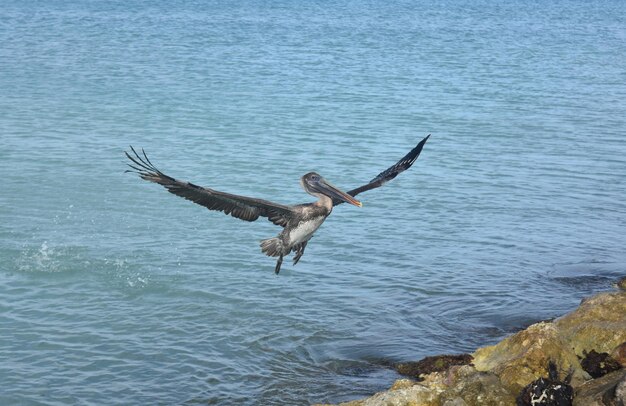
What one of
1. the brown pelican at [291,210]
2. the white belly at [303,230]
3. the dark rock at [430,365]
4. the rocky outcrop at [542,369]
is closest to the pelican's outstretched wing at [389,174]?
the brown pelican at [291,210]

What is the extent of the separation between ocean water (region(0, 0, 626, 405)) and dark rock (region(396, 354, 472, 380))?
426 mm

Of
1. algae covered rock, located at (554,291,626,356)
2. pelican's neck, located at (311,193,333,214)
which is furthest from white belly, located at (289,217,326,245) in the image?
algae covered rock, located at (554,291,626,356)

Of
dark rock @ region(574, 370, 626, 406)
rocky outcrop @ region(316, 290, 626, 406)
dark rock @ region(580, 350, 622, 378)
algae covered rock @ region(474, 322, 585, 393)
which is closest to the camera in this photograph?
dark rock @ region(574, 370, 626, 406)

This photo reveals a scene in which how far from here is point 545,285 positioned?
674 inches

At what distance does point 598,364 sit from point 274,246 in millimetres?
4350

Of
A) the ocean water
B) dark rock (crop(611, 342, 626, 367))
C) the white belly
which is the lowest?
the ocean water

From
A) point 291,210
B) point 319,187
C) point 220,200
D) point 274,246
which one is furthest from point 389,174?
point 220,200

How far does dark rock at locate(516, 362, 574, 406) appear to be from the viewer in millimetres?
9477

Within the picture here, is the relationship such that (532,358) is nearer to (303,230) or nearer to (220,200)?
(303,230)

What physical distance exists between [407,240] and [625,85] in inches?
1053

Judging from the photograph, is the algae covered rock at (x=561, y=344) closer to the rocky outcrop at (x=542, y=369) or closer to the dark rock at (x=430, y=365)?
the rocky outcrop at (x=542, y=369)

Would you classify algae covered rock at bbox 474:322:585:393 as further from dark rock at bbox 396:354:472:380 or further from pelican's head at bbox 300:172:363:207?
pelican's head at bbox 300:172:363:207

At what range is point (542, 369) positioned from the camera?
33.6 ft

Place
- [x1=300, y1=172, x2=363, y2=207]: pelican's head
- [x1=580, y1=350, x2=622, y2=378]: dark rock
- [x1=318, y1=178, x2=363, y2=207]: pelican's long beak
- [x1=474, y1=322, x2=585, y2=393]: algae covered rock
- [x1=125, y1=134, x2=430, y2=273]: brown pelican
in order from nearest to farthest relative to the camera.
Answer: [x1=474, y1=322, x2=585, y2=393]: algae covered rock, [x1=580, y1=350, x2=622, y2=378]: dark rock, [x1=125, y1=134, x2=430, y2=273]: brown pelican, [x1=318, y1=178, x2=363, y2=207]: pelican's long beak, [x1=300, y1=172, x2=363, y2=207]: pelican's head
